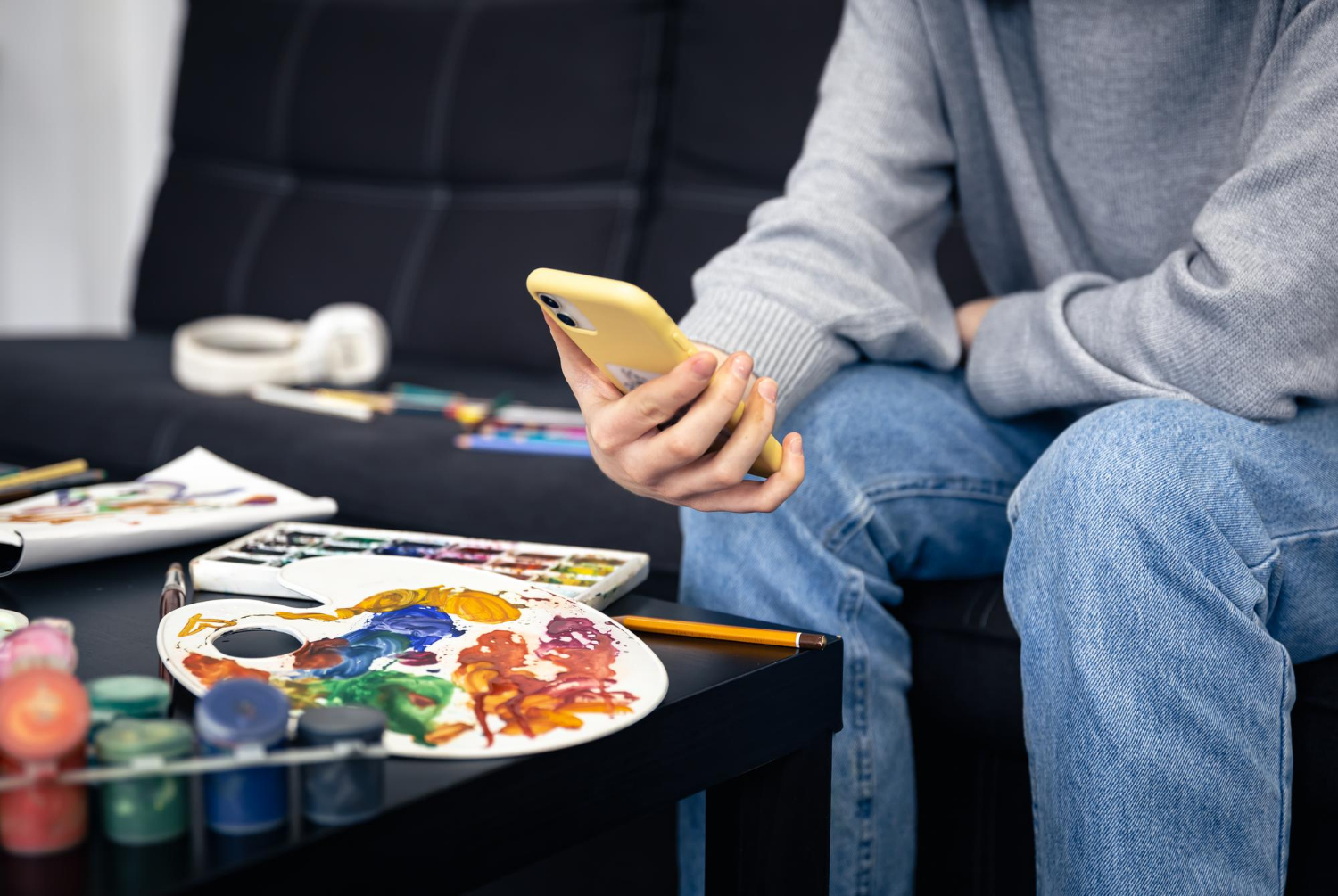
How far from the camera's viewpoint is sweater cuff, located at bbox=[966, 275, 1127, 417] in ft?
2.36

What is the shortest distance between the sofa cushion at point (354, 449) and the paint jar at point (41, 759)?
457mm

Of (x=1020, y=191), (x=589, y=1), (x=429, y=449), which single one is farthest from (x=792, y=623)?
(x=589, y=1)

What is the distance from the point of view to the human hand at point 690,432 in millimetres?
557

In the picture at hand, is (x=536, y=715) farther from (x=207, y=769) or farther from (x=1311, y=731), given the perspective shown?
(x=1311, y=731)

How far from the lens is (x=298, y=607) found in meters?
0.57

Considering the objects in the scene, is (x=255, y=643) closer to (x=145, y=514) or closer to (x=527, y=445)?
(x=145, y=514)

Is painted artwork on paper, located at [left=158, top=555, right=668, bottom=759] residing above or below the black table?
above

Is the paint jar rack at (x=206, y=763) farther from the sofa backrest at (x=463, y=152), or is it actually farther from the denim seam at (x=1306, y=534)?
the sofa backrest at (x=463, y=152)

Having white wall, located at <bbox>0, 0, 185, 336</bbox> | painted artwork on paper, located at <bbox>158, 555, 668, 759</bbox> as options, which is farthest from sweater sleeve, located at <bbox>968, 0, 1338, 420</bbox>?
white wall, located at <bbox>0, 0, 185, 336</bbox>

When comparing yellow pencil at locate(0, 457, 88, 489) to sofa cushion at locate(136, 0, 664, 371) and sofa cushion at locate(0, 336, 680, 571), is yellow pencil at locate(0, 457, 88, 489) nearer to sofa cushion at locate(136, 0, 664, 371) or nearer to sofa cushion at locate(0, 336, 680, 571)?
sofa cushion at locate(0, 336, 680, 571)

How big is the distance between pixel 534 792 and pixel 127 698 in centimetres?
14

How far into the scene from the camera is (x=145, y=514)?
2.27 feet

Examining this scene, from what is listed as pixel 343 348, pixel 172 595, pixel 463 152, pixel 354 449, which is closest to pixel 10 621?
pixel 172 595

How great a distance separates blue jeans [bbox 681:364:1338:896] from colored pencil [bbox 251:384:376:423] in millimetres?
598
